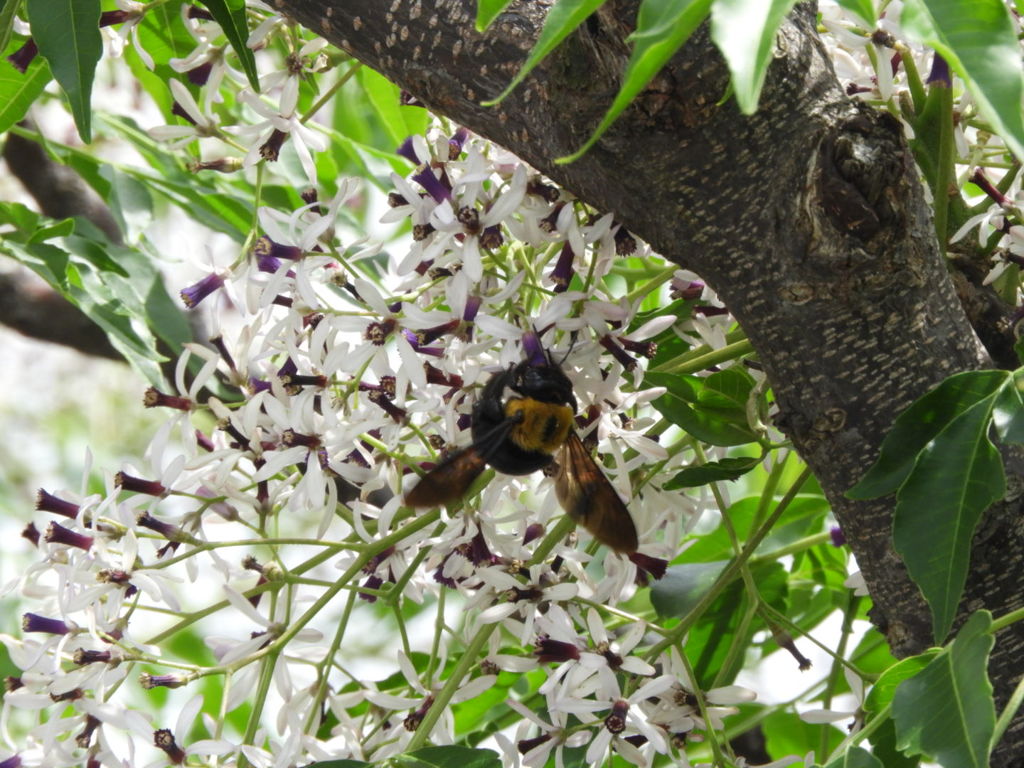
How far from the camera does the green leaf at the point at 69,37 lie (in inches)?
40.3

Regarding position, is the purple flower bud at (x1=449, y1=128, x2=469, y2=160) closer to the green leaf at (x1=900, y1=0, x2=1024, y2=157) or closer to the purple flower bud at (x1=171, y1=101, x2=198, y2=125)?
the purple flower bud at (x1=171, y1=101, x2=198, y2=125)

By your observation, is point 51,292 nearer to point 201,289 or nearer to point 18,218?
point 18,218

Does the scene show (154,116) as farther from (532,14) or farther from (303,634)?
(532,14)

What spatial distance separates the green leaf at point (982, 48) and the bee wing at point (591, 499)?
2.02ft

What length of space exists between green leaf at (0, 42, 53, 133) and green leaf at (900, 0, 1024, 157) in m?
1.01

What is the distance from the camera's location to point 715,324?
124 centimetres

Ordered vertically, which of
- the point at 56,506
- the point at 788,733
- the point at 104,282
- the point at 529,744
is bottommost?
the point at 788,733

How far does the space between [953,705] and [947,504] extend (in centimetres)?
13

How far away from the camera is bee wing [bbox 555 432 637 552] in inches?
46.4

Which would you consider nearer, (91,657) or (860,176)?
(860,176)

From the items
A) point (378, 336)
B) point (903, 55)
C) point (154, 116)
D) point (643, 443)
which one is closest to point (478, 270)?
point (378, 336)

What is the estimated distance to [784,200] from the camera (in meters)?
0.94

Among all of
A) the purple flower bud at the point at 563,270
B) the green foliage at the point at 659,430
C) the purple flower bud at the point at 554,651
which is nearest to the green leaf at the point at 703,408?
the green foliage at the point at 659,430

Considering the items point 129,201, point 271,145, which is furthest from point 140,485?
point 129,201
